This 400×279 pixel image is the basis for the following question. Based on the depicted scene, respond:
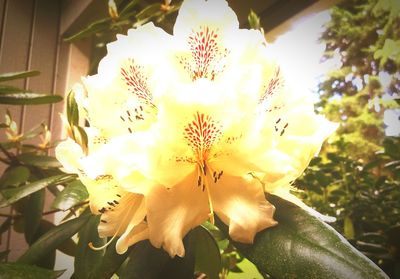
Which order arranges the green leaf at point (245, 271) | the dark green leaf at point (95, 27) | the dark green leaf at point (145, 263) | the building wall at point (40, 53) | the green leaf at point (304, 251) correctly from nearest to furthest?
the green leaf at point (304, 251), the dark green leaf at point (145, 263), the green leaf at point (245, 271), the dark green leaf at point (95, 27), the building wall at point (40, 53)

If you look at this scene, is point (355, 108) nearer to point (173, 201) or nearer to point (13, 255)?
point (173, 201)

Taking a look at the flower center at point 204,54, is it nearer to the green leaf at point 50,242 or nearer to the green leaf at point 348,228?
the green leaf at point 50,242

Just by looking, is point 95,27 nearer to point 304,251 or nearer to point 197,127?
point 197,127

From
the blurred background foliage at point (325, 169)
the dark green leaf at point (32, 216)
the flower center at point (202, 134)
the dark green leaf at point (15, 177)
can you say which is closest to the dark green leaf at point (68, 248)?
the blurred background foliage at point (325, 169)

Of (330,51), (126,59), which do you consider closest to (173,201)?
(126,59)

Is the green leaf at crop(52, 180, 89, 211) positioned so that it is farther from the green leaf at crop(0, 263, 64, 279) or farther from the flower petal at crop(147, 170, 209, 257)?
the flower petal at crop(147, 170, 209, 257)

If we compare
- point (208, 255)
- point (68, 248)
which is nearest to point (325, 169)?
point (208, 255)

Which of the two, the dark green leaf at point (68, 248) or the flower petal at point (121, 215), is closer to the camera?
the flower petal at point (121, 215)
